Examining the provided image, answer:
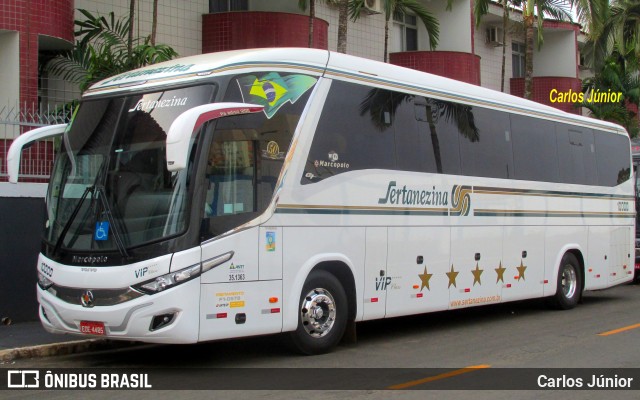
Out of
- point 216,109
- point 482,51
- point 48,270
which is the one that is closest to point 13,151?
point 48,270

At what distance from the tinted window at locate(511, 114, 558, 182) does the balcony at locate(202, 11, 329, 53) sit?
284 inches

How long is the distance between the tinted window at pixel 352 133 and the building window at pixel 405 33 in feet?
55.5

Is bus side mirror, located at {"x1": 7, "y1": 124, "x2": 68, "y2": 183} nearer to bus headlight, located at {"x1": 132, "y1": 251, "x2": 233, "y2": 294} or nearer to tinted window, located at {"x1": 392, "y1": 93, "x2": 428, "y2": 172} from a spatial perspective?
bus headlight, located at {"x1": 132, "y1": 251, "x2": 233, "y2": 294}

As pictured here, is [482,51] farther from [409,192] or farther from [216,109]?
[216,109]

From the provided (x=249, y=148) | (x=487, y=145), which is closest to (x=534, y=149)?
(x=487, y=145)

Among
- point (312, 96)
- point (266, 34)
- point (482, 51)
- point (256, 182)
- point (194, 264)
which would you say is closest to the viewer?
point (194, 264)

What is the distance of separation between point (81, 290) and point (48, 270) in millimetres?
753

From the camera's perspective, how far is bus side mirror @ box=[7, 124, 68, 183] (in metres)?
9.74

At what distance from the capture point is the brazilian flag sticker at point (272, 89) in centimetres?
953

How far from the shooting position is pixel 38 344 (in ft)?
35.0

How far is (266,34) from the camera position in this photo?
65.3 feet

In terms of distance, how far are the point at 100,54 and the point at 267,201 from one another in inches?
306

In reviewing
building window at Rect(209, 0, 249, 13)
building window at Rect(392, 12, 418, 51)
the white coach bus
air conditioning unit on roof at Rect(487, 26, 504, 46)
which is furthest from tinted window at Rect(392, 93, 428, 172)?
air conditioning unit on roof at Rect(487, 26, 504, 46)

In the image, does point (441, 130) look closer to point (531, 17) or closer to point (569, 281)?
point (569, 281)
